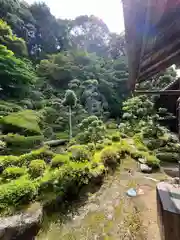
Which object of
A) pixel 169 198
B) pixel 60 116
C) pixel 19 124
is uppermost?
pixel 60 116

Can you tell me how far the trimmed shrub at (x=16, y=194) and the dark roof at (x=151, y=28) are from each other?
6.93 ft

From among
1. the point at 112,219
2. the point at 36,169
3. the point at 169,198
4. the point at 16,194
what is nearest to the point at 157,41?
the point at 169,198

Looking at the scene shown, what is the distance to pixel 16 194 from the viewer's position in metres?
2.34

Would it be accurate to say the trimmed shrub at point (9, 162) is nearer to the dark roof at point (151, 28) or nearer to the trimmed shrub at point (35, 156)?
the trimmed shrub at point (35, 156)

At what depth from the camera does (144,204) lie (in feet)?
9.26

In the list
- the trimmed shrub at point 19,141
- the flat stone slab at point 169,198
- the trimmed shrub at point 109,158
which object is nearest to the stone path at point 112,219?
the flat stone slab at point 169,198

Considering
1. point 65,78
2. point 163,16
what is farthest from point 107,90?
point 163,16

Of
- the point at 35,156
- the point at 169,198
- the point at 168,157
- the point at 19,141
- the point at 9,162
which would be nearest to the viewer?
the point at 169,198

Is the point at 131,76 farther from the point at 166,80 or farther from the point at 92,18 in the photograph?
the point at 92,18

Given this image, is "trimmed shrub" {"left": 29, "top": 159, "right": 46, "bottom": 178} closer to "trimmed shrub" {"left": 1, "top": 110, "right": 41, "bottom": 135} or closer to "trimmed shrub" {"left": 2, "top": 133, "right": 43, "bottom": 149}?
"trimmed shrub" {"left": 2, "top": 133, "right": 43, "bottom": 149}

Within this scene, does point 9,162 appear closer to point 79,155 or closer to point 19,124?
point 79,155

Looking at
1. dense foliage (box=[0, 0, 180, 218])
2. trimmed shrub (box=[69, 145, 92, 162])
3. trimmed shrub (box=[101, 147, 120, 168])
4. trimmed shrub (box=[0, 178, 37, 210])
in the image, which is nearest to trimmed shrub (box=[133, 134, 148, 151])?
dense foliage (box=[0, 0, 180, 218])

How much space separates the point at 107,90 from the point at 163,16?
474 inches

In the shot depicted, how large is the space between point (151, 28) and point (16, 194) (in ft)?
8.15
